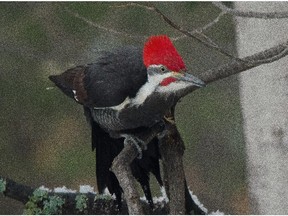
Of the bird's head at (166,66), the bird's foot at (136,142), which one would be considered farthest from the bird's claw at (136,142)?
the bird's head at (166,66)

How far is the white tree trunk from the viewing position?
4.20ft

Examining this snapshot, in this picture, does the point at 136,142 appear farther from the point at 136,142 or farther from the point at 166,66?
the point at 166,66

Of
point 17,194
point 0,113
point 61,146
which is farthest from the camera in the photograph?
point 61,146

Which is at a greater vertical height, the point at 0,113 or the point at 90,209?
the point at 90,209

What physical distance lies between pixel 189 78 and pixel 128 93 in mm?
151

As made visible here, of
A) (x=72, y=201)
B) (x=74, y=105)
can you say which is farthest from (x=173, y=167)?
(x=74, y=105)

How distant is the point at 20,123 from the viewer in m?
2.09

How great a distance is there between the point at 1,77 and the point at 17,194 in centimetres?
77

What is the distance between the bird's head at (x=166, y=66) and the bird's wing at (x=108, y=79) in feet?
0.12

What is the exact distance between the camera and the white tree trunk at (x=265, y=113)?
1.28 metres

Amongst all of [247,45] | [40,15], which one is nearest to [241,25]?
[247,45]

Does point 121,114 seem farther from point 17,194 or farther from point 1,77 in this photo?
point 1,77

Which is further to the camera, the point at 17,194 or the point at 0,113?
the point at 0,113

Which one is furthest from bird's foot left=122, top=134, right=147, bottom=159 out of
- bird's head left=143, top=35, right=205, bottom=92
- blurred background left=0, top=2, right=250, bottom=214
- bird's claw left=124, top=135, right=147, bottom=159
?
blurred background left=0, top=2, right=250, bottom=214
